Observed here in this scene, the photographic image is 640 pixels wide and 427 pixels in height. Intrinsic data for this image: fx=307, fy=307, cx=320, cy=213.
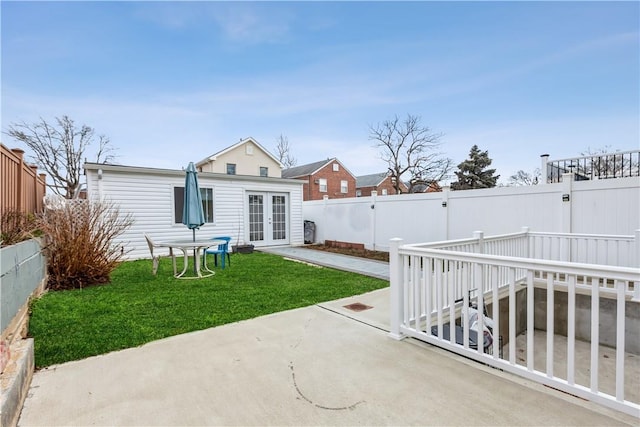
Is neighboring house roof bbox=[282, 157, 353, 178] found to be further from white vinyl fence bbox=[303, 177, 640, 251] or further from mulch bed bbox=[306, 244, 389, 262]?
mulch bed bbox=[306, 244, 389, 262]

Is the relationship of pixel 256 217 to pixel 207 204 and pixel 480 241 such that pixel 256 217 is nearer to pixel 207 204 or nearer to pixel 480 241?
pixel 207 204

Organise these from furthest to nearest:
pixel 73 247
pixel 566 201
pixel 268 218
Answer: pixel 268 218 → pixel 566 201 → pixel 73 247

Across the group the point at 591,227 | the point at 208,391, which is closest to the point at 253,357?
the point at 208,391

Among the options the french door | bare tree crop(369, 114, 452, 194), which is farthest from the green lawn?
bare tree crop(369, 114, 452, 194)

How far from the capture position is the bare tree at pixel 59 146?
19172 millimetres

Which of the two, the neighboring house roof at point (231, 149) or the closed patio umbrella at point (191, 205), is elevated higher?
the neighboring house roof at point (231, 149)

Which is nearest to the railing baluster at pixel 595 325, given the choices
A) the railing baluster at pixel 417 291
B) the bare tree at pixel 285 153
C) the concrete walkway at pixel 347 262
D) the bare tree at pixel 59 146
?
the railing baluster at pixel 417 291

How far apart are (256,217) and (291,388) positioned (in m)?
9.22

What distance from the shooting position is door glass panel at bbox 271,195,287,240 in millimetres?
11594

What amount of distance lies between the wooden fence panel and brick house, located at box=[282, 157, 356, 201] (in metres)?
19.8

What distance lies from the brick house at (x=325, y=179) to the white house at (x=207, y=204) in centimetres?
1438

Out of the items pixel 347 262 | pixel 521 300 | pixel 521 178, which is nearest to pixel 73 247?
pixel 347 262

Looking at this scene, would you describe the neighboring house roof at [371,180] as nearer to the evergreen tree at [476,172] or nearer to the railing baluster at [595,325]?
the evergreen tree at [476,172]

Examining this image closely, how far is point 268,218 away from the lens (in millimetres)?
11414
